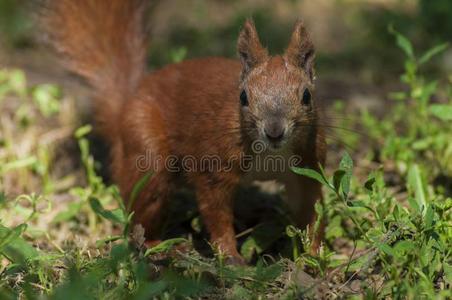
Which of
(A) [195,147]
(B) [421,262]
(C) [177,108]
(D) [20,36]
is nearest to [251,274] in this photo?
(B) [421,262]

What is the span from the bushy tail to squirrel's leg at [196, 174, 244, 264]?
1.14m

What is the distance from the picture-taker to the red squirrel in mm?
3602

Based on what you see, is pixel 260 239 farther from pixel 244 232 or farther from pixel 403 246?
pixel 403 246

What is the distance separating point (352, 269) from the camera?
3281 millimetres

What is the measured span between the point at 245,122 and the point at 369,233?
83 cm

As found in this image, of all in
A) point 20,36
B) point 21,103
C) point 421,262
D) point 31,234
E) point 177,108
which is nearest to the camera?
point 421,262

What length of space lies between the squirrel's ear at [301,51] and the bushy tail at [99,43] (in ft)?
4.53

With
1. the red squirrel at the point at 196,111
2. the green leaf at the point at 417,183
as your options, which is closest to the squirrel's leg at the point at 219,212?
the red squirrel at the point at 196,111

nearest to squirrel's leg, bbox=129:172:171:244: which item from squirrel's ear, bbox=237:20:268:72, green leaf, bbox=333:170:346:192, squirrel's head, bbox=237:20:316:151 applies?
squirrel's head, bbox=237:20:316:151

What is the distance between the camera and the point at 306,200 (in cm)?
390

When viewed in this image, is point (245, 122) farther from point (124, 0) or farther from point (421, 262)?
point (124, 0)

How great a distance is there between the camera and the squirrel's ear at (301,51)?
374 cm

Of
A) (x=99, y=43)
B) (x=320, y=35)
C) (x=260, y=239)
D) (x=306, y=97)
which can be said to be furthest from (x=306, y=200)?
(x=320, y=35)

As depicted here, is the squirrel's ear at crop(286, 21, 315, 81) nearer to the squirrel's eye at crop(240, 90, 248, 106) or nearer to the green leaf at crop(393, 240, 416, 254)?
the squirrel's eye at crop(240, 90, 248, 106)
